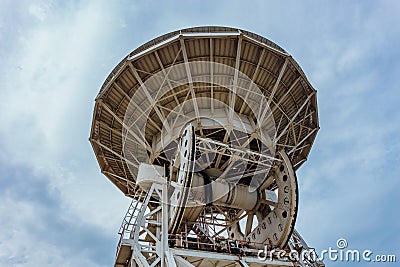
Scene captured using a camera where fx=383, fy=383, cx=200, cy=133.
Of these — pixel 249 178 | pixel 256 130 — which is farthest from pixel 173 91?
pixel 249 178

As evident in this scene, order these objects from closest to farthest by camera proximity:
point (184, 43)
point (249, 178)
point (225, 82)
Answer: point (184, 43), point (225, 82), point (249, 178)

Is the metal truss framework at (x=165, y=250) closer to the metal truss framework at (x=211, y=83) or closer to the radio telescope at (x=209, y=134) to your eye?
the radio telescope at (x=209, y=134)

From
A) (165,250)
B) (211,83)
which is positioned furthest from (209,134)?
(165,250)

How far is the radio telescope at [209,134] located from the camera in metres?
14.9

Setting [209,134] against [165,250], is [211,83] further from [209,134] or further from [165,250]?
[165,250]

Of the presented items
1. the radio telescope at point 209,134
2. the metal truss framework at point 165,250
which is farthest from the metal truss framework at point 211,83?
the metal truss framework at point 165,250

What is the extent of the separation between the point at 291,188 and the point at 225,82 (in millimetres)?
5193

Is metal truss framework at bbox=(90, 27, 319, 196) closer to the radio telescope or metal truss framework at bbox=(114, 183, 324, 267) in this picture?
the radio telescope

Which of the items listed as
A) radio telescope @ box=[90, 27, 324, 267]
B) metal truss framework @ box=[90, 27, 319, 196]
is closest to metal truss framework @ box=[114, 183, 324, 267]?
radio telescope @ box=[90, 27, 324, 267]

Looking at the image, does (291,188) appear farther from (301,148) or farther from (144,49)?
(144,49)

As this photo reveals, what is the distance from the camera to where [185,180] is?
1413cm

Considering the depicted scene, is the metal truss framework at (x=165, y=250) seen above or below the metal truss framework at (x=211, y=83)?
below

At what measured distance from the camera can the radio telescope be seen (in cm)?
1495

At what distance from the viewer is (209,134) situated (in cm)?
1659
